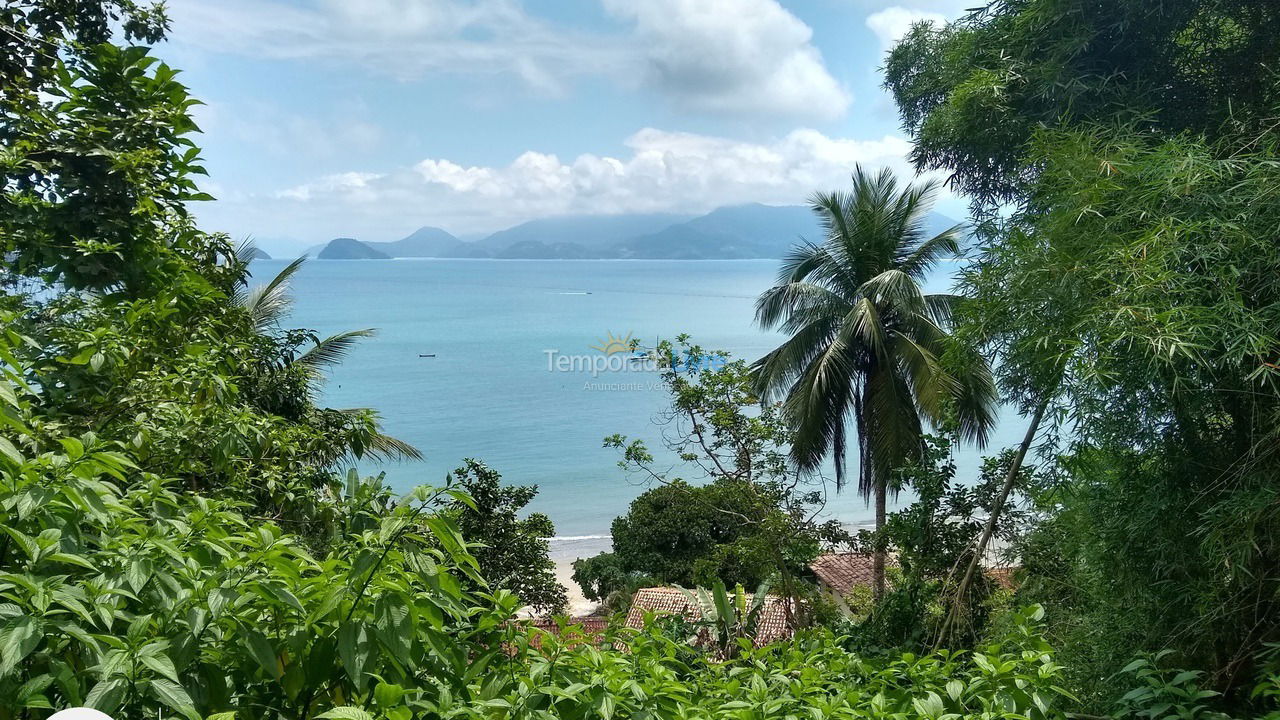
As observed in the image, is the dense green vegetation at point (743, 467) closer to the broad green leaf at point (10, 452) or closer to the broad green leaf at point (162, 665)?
the broad green leaf at point (10, 452)

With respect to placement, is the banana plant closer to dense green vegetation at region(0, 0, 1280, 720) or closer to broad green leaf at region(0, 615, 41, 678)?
dense green vegetation at region(0, 0, 1280, 720)

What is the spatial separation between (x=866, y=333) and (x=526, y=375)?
151 feet

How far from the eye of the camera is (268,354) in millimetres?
4754

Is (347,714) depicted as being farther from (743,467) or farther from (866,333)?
(866,333)

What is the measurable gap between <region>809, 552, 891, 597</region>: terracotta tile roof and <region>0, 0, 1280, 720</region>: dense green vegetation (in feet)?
34.4

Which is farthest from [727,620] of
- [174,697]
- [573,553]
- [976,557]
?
[573,553]

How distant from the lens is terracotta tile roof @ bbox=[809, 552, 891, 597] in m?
15.7

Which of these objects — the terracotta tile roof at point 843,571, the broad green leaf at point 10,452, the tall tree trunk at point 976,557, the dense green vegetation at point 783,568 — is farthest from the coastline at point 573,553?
the broad green leaf at point 10,452

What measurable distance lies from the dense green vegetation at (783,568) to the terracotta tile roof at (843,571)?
413 inches

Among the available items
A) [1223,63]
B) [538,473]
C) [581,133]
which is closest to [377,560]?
[1223,63]

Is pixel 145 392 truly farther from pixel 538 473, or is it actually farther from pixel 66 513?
pixel 538 473

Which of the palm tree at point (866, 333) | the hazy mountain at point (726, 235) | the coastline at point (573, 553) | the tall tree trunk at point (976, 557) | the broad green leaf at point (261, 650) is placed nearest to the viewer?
the broad green leaf at point (261, 650)

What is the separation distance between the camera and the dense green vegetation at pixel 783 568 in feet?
3.89

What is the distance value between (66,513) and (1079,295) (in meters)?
3.03
